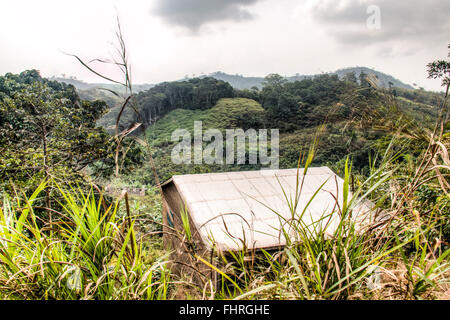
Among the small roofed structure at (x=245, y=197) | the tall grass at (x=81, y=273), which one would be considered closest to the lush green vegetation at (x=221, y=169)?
the tall grass at (x=81, y=273)

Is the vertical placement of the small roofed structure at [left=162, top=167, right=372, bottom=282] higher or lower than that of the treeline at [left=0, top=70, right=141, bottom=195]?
lower

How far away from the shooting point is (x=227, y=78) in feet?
89.1

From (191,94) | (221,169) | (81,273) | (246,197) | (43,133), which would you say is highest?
(191,94)

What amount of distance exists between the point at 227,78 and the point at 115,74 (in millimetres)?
27846

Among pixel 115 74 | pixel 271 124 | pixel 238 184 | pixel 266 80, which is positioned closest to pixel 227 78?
pixel 266 80

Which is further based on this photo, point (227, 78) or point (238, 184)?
point (227, 78)

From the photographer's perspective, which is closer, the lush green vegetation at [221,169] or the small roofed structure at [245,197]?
the lush green vegetation at [221,169]

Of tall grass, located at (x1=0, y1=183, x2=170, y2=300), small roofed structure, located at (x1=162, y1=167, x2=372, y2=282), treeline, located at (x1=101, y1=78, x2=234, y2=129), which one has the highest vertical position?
treeline, located at (x1=101, y1=78, x2=234, y2=129)

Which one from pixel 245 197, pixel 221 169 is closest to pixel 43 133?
pixel 245 197

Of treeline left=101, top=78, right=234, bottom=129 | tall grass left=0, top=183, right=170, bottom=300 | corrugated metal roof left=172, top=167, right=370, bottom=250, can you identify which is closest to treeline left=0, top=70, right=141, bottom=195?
corrugated metal roof left=172, top=167, right=370, bottom=250

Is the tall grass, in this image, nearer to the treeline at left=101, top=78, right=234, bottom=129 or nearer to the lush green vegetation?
the lush green vegetation

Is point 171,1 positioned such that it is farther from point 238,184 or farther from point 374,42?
point 238,184

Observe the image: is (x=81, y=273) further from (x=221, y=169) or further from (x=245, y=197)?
(x=221, y=169)

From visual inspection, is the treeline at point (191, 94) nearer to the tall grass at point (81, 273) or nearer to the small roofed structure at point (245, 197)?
the small roofed structure at point (245, 197)
